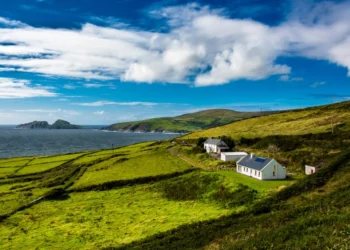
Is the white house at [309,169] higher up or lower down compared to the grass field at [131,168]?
higher up

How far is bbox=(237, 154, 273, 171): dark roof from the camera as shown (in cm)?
5958

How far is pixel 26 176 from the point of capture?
85.9 meters

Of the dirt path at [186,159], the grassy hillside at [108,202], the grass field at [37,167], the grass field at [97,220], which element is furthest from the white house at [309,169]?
the grass field at [37,167]

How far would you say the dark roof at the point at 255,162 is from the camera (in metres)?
59.6

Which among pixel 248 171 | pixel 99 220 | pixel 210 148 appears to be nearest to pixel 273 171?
pixel 248 171

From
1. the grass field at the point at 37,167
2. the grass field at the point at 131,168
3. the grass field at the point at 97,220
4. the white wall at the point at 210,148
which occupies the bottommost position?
the grass field at the point at 97,220

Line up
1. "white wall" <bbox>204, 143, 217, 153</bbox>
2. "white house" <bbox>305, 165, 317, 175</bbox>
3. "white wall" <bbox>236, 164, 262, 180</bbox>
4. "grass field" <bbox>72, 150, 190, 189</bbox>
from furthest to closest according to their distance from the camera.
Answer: "white wall" <bbox>204, 143, 217, 153</bbox>
"grass field" <bbox>72, 150, 190, 189</bbox>
"white wall" <bbox>236, 164, 262, 180</bbox>
"white house" <bbox>305, 165, 317, 175</bbox>

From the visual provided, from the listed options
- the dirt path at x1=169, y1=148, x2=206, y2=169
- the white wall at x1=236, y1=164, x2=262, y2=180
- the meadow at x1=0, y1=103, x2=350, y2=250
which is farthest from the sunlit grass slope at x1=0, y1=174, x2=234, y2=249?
the dirt path at x1=169, y1=148, x2=206, y2=169

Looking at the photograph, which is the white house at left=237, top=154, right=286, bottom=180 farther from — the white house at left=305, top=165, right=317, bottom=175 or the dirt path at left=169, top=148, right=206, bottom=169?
the dirt path at left=169, top=148, right=206, bottom=169

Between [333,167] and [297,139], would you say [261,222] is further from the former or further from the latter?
[297,139]

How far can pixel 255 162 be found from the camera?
6284 centimetres

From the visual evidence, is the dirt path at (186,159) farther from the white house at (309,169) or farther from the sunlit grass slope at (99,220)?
the white house at (309,169)

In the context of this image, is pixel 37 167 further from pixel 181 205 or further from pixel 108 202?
pixel 181 205

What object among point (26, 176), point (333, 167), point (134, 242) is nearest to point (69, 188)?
point (26, 176)
